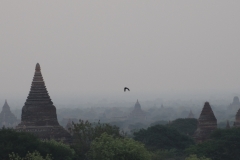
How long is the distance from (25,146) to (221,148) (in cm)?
1956

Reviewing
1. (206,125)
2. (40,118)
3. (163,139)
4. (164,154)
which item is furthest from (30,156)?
(163,139)

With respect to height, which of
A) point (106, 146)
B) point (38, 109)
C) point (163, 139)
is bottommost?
point (106, 146)

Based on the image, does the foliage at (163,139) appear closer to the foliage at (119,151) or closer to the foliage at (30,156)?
the foliage at (119,151)

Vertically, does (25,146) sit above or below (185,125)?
below

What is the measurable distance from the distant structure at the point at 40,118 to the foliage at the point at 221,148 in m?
10.8

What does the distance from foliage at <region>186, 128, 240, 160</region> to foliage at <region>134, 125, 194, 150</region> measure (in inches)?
352

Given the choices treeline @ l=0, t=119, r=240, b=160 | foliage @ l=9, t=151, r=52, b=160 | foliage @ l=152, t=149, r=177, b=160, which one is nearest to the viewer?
foliage @ l=9, t=151, r=52, b=160

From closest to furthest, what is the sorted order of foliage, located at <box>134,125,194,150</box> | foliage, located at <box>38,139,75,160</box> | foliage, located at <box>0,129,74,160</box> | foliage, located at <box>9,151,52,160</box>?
foliage, located at <box>9,151,52,160</box> < foliage, located at <box>0,129,74,160</box> < foliage, located at <box>38,139,75,160</box> < foliage, located at <box>134,125,194,150</box>

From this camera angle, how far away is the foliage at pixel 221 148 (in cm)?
5266

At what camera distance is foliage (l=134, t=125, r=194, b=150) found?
64.5 m

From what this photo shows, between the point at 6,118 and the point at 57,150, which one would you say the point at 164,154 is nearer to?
the point at 57,150

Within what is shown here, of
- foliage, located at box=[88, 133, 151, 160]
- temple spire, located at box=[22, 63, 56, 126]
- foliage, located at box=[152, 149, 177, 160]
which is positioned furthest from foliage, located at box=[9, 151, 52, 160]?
foliage, located at box=[152, 149, 177, 160]

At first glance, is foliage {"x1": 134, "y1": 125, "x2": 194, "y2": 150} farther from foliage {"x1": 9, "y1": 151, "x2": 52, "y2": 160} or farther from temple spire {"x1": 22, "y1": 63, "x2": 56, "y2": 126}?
foliage {"x1": 9, "y1": 151, "x2": 52, "y2": 160}

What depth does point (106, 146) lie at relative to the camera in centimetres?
4191
